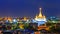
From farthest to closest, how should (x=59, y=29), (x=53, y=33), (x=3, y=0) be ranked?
(x=3, y=0), (x=59, y=29), (x=53, y=33)

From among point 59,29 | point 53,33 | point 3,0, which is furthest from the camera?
point 3,0

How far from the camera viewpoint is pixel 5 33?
1496mm

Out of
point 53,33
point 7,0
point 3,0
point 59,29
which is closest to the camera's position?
point 53,33

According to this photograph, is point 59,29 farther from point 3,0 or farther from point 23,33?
point 3,0

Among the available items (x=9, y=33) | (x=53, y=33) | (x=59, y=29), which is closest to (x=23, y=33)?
(x=9, y=33)

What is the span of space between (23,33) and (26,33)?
0.03 metres

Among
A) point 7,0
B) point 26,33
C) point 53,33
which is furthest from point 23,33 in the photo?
point 7,0

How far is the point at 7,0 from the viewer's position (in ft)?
6.21

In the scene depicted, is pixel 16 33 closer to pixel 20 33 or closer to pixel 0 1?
pixel 20 33

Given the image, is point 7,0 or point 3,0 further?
point 7,0

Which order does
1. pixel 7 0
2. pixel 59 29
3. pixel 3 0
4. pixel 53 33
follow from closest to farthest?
pixel 53 33
pixel 59 29
pixel 3 0
pixel 7 0

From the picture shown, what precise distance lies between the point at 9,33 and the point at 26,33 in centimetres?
17

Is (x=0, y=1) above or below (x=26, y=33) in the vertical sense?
above

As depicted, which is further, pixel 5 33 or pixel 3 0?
pixel 3 0
